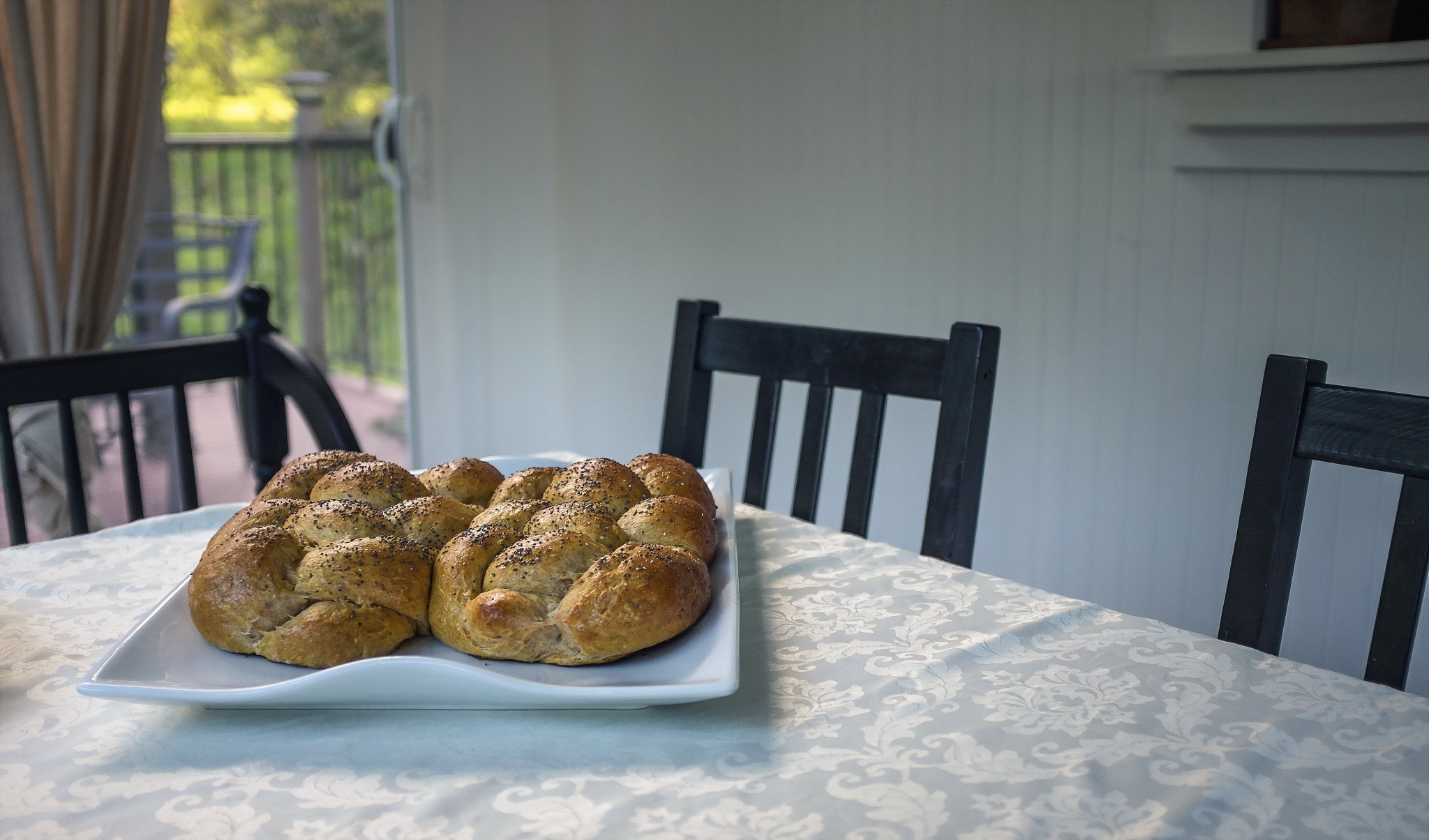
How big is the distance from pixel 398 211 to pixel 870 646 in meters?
2.23

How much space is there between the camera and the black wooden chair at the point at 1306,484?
0.79 meters

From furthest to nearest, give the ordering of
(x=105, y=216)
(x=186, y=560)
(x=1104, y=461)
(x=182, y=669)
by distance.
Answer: (x=105, y=216), (x=1104, y=461), (x=186, y=560), (x=182, y=669)

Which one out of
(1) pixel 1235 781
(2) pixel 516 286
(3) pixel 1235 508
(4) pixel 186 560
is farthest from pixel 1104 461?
(2) pixel 516 286

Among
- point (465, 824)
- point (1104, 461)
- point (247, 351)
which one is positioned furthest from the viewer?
point (1104, 461)

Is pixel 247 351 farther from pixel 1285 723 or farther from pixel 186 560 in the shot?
pixel 1285 723

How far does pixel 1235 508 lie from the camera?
162 cm

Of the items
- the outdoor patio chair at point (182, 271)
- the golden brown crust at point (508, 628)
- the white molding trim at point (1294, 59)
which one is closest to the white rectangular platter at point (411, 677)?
the golden brown crust at point (508, 628)

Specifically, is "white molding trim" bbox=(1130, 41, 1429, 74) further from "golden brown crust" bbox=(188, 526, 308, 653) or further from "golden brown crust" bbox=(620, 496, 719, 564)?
"golden brown crust" bbox=(188, 526, 308, 653)

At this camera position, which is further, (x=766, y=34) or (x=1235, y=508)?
(x=766, y=34)

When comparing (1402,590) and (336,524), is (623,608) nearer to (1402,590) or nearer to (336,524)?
(336,524)

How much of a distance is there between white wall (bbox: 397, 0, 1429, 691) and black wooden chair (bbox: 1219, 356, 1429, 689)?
718 mm

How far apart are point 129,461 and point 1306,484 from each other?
1.17m

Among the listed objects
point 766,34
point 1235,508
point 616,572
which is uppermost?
point 766,34

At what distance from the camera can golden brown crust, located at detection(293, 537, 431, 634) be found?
2.25 feet
